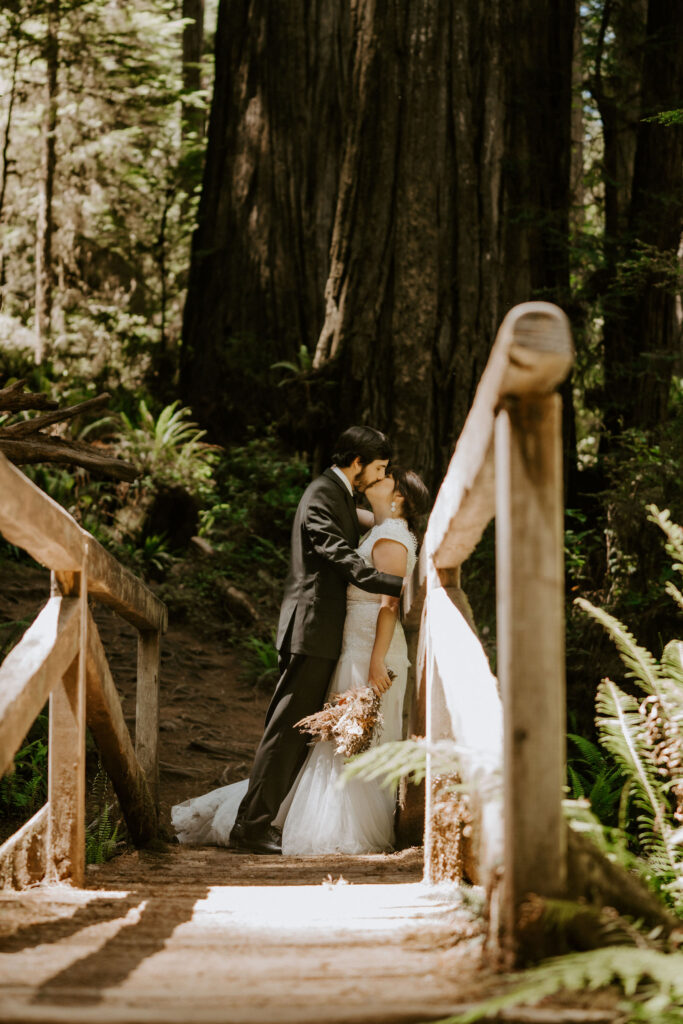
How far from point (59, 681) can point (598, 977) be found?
2.35 meters

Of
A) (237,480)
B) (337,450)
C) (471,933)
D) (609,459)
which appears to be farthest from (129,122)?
(471,933)

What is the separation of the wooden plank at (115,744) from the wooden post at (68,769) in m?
0.14

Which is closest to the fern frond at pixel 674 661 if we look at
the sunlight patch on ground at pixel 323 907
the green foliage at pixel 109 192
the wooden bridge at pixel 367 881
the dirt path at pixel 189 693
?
the wooden bridge at pixel 367 881

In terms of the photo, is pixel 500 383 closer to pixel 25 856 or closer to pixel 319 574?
pixel 25 856

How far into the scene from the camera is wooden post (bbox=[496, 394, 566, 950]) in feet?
6.56

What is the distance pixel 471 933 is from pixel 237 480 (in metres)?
9.71

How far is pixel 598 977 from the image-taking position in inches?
71.9

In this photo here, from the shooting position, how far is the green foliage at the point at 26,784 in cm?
632

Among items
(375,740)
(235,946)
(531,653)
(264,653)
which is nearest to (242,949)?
(235,946)

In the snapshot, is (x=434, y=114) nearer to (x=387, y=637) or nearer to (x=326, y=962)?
(x=387, y=637)

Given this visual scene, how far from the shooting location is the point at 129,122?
19.8 meters

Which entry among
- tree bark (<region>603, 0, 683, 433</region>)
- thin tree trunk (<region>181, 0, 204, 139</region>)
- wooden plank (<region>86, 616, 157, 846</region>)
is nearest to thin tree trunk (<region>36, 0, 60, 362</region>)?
thin tree trunk (<region>181, 0, 204, 139</region>)

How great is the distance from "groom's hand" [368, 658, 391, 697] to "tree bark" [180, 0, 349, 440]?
7620mm

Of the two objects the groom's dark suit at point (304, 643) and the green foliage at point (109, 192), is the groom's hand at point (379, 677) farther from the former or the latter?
Answer: the green foliage at point (109, 192)
